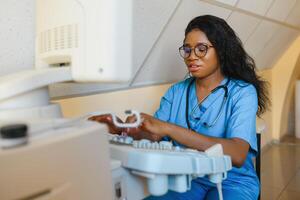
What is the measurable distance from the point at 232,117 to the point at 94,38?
741 mm

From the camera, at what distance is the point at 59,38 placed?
0.77 m

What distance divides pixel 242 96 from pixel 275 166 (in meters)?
2.08

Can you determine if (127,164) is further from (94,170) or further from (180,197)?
(180,197)

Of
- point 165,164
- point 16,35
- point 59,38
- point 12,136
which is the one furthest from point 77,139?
point 16,35

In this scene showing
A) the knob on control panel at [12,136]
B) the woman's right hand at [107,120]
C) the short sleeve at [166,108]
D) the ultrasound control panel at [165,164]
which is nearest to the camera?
the knob on control panel at [12,136]

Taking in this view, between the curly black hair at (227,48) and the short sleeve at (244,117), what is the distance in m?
0.14

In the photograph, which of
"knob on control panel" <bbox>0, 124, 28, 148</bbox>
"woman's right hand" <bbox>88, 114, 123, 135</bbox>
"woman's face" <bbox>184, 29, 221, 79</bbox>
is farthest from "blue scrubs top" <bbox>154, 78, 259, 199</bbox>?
"knob on control panel" <bbox>0, 124, 28, 148</bbox>

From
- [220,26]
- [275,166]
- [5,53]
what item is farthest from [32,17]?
[275,166]

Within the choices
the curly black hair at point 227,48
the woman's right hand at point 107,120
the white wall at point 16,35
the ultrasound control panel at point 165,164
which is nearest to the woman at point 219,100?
the curly black hair at point 227,48

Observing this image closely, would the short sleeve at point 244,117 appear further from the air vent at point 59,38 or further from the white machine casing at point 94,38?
the air vent at point 59,38

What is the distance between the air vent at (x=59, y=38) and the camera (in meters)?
0.73

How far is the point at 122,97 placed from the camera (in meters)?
1.56

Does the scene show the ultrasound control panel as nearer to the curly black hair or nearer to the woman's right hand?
the woman's right hand

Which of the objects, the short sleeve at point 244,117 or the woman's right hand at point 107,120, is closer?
the woman's right hand at point 107,120
